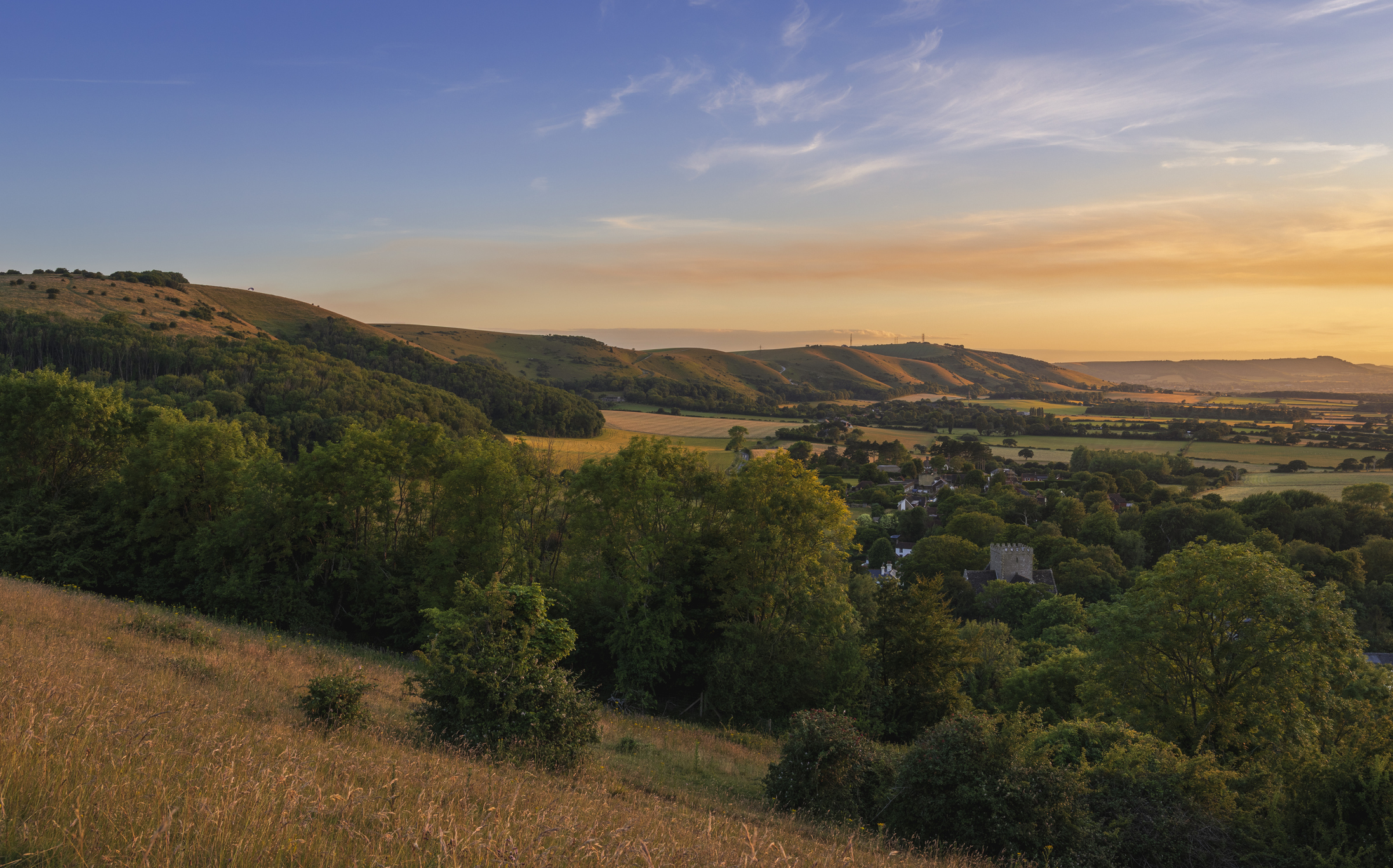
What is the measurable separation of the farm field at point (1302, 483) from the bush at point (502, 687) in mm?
101969

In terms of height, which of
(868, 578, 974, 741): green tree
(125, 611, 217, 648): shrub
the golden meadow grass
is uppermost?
the golden meadow grass

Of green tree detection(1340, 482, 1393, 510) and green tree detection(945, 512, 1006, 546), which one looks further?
green tree detection(1340, 482, 1393, 510)

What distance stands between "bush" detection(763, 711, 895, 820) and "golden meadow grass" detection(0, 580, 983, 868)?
1.30 m

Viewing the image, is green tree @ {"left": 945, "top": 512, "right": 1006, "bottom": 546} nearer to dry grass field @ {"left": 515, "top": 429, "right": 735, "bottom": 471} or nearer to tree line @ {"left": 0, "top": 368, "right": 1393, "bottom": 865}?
dry grass field @ {"left": 515, "top": 429, "right": 735, "bottom": 471}

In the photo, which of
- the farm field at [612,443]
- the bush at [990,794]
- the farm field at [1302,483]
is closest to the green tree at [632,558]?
the bush at [990,794]

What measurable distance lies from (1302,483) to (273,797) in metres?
123

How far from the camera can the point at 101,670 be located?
9.64 m

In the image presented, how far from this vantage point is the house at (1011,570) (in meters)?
63.5

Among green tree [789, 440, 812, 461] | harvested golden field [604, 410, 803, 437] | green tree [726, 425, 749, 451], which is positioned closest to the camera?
green tree [789, 440, 812, 461]

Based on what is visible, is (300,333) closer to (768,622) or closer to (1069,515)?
(1069,515)

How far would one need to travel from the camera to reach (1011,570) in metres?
64.2

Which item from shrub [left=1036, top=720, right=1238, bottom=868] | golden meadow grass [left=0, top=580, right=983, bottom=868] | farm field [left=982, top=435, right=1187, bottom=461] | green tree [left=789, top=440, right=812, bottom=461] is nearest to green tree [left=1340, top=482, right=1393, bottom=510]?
farm field [left=982, top=435, right=1187, bottom=461]

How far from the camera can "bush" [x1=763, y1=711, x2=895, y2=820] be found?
514 inches

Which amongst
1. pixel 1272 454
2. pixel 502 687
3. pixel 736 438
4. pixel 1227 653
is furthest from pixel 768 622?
pixel 1272 454
